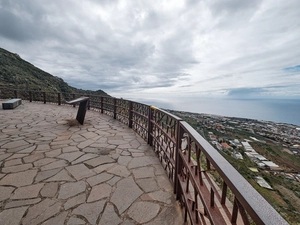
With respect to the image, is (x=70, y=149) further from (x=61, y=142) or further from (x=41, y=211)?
(x=41, y=211)

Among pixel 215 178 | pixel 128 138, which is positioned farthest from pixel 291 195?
pixel 128 138

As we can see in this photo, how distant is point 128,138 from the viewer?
15.1 feet

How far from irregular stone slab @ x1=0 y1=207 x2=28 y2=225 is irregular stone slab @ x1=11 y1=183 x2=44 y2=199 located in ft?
0.73

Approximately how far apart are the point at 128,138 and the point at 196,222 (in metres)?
3.32

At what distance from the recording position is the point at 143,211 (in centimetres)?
192

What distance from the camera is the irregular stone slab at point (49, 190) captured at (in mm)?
2093

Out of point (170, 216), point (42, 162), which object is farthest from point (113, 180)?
point (42, 162)

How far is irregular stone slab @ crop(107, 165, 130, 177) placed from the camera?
8.84ft

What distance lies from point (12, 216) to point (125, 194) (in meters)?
1.30

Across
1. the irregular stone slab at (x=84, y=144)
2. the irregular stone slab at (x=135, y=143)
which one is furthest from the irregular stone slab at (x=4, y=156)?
the irregular stone slab at (x=135, y=143)

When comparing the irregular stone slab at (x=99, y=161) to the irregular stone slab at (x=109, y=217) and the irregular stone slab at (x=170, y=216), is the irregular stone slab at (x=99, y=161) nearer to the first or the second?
the irregular stone slab at (x=109, y=217)

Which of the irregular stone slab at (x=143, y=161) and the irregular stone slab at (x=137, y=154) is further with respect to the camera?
the irregular stone slab at (x=137, y=154)

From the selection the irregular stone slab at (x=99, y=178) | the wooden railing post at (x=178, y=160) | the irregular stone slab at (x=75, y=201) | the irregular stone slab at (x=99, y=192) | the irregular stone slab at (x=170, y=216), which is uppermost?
the wooden railing post at (x=178, y=160)

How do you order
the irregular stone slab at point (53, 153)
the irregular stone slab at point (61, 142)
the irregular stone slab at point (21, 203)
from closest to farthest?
the irregular stone slab at point (21, 203) < the irregular stone slab at point (53, 153) < the irregular stone slab at point (61, 142)
